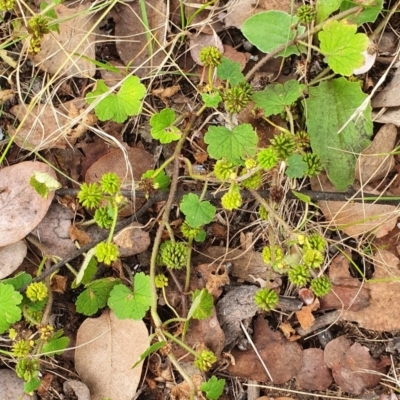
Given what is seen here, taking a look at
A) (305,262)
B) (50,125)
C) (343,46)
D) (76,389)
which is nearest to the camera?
(305,262)

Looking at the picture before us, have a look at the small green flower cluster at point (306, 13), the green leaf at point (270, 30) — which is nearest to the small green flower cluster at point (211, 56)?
the green leaf at point (270, 30)

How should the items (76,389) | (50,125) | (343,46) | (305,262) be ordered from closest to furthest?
(305,262)
(343,46)
(76,389)
(50,125)

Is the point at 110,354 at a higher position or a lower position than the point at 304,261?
lower

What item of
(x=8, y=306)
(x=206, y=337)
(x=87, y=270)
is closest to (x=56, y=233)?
(x=87, y=270)

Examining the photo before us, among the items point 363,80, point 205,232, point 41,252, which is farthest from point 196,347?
point 363,80

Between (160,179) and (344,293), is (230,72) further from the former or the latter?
(344,293)

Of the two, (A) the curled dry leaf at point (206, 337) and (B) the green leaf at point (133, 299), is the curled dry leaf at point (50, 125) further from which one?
(A) the curled dry leaf at point (206, 337)

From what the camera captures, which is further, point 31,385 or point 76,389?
point 76,389
